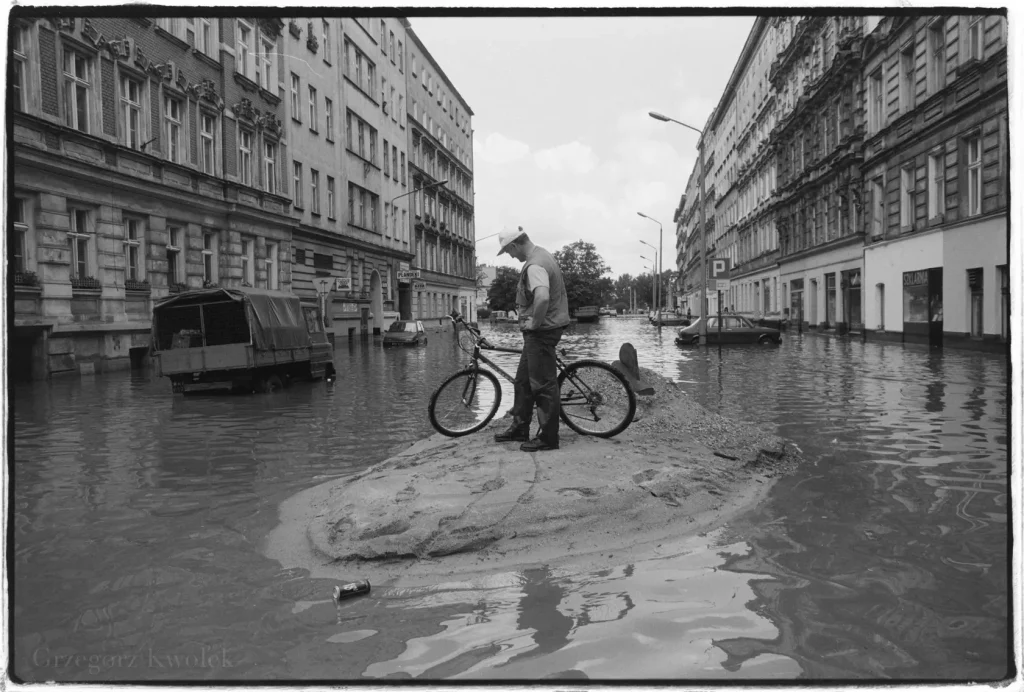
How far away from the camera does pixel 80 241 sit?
20344mm

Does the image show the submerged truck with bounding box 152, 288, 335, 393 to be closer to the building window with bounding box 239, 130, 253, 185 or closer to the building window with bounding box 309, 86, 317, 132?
the building window with bounding box 239, 130, 253, 185

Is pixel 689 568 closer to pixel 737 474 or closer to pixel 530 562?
pixel 530 562

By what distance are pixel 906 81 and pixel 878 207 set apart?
20.6 ft

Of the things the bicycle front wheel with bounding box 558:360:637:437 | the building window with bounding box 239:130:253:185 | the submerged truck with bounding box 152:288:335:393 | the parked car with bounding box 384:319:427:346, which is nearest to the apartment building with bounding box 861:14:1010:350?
the submerged truck with bounding box 152:288:335:393

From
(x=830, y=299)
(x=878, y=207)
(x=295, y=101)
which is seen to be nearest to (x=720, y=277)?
(x=878, y=207)

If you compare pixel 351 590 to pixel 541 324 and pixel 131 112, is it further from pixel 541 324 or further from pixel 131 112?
pixel 131 112

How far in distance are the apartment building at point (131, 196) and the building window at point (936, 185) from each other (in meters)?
20.2

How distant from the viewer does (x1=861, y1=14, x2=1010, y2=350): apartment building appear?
2342cm

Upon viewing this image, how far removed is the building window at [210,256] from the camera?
26489 millimetres

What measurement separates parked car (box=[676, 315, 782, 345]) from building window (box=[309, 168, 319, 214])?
1599 centimetres

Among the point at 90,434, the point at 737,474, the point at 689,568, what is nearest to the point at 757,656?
the point at 689,568

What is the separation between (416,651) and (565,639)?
60cm

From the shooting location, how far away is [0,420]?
8.45ft

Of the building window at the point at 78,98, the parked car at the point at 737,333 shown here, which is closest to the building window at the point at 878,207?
the parked car at the point at 737,333
